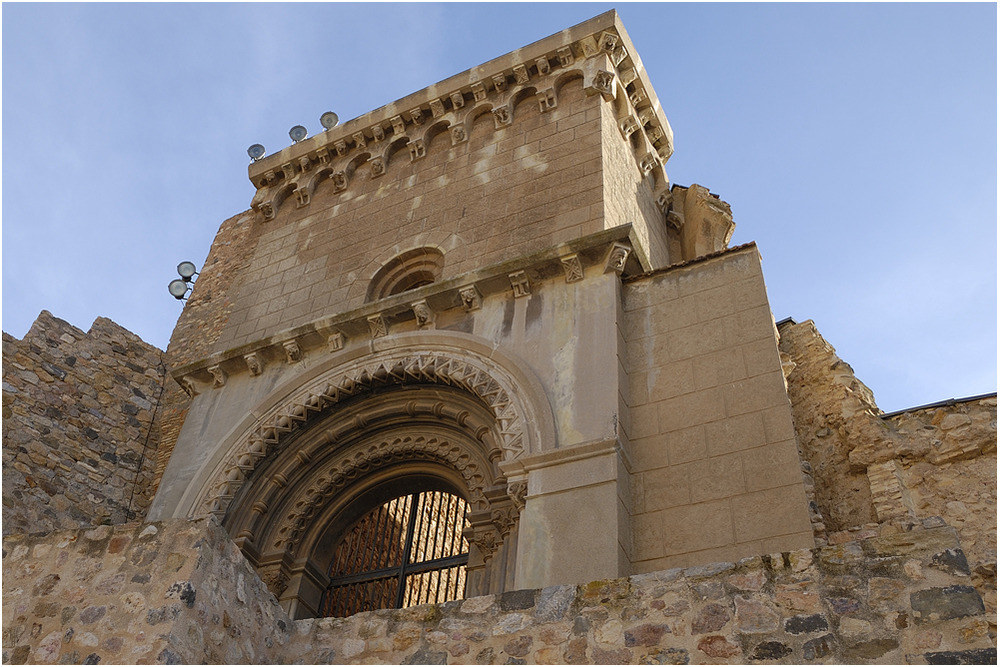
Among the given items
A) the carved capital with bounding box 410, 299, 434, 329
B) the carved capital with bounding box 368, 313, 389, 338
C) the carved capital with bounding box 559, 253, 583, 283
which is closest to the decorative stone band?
the carved capital with bounding box 368, 313, 389, 338

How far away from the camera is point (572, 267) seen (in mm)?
8523

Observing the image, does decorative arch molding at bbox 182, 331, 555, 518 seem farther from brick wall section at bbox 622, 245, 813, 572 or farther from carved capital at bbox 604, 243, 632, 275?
carved capital at bbox 604, 243, 632, 275

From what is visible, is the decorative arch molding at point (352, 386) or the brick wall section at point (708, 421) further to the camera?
the decorative arch molding at point (352, 386)

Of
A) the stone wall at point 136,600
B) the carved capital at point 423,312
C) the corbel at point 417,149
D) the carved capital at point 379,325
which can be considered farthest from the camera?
the corbel at point 417,149

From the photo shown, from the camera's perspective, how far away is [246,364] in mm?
9828

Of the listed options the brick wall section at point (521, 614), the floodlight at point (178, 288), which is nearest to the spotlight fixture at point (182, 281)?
the floodlight at point (178, 288)

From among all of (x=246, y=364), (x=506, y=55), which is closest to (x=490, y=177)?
(x=506, y=55)

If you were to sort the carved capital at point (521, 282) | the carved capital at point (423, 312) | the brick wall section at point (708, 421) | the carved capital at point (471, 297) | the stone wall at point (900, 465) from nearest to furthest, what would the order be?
the brick wall section at point (708, 421) < the stone wall at point (900, 465) < the carved capital at point (521, 282) < the carved capital at point (471, 297) < the carved capital at point (423, 312)

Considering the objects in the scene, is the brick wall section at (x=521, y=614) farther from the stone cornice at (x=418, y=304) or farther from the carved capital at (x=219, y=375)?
the carved capital at (x=219, y=375)

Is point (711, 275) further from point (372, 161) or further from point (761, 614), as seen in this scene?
point (372, 161)

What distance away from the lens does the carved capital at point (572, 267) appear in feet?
27.9

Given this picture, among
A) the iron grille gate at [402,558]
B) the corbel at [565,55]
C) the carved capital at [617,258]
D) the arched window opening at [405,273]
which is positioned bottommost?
the iron grille gate at [402,558]

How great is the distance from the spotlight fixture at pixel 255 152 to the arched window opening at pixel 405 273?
15.3ft

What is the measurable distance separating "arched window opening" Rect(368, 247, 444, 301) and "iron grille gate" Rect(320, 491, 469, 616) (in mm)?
2482
